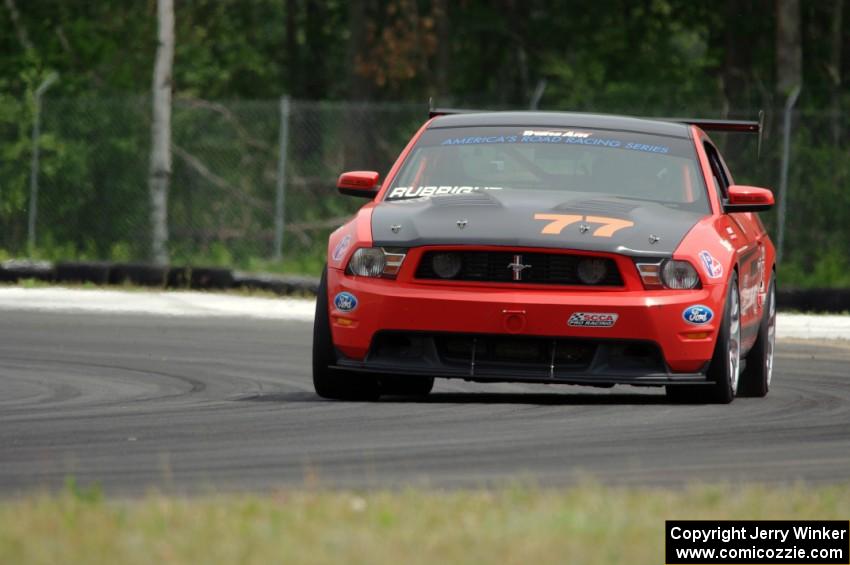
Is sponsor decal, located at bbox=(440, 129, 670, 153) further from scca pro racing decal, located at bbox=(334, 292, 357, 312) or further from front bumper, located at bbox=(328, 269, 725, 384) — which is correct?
scca pro racing decal, located at bbox=(334, 292, 357, 312)

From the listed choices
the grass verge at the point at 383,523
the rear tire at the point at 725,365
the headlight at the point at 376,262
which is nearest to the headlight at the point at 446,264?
the headlight at the point at 376,262

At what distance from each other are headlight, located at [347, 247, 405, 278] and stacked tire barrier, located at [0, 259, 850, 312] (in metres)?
9.19

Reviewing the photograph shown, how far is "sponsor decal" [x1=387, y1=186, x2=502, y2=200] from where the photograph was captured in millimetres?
10680

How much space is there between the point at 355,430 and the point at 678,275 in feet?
6.37

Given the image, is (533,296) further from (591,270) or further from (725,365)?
(725,365)

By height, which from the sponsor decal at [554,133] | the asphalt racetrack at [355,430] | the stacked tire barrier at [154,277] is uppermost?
the sponsor decal at [554,133]

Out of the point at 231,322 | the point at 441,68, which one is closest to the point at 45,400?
the point at 231,322

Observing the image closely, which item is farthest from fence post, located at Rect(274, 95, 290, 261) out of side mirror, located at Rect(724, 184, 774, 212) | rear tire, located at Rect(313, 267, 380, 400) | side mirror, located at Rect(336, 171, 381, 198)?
rear tire, located at Rect(313, 267, 380, 400)

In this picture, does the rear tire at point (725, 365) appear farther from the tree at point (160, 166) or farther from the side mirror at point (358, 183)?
the tree at point (160, 166)

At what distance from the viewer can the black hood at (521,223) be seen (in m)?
9.62

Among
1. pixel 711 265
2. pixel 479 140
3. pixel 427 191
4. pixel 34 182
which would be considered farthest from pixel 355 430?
pixel 34 182

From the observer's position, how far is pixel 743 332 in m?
10.6

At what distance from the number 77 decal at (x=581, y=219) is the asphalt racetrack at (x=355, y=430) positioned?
2.97 ft
